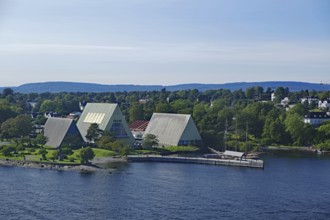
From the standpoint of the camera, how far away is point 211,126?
2828 cm

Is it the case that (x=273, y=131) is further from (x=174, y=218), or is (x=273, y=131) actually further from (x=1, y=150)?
(x=174, y=218)

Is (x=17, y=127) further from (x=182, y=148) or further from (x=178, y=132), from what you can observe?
(x=182, y=148)

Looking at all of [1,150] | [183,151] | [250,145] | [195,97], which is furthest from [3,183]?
[195,97]

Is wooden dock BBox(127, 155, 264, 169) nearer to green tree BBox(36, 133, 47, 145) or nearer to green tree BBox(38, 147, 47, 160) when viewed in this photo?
green tree BBox(38, 147, 47, 160)

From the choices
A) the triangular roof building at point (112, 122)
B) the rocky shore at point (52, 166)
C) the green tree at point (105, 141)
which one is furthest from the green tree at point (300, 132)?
the rocky shore at point (52, 166)

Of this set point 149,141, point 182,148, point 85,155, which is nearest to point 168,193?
point 85,155

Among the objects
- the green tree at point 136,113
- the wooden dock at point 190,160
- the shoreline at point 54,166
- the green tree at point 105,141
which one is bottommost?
the shoreline at point 54,166

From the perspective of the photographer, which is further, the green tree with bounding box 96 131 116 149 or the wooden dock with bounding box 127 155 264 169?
the green tree with bounding box 96 131 116 149

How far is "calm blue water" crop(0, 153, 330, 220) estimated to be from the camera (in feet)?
41.6

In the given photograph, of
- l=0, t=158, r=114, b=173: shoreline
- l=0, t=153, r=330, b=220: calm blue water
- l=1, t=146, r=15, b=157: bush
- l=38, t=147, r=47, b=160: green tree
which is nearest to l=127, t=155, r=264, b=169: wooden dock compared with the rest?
l=0, t=153, r=330, b=220: calm blue water

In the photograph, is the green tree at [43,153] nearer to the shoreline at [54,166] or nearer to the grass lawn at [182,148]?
the shoreline at [54,166]

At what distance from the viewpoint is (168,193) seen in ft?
49.0

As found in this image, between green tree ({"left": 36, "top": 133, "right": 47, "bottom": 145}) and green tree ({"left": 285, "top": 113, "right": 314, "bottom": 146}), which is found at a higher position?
green tree ({"left": 285, "top": 113, "right": 314, "bottom": 146})

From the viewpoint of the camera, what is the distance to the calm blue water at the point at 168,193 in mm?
12688
